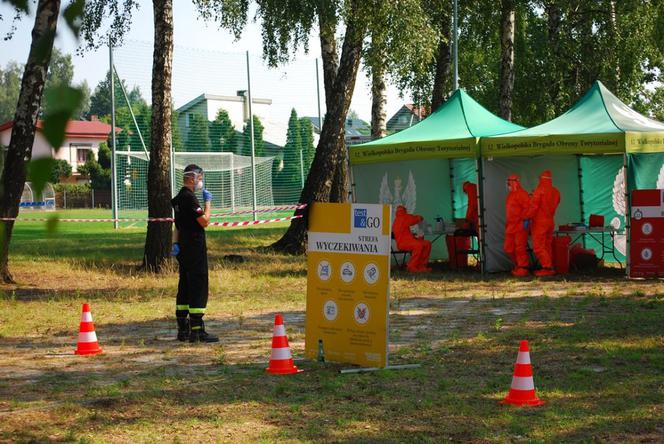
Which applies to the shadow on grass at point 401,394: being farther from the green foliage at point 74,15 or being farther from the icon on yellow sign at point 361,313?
the green foliage at point 74,15

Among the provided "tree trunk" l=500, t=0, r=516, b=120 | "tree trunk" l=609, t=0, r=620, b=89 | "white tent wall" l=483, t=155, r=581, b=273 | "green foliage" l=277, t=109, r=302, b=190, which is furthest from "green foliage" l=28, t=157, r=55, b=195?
"green foliage" l=277, t=109, r=302, b=190

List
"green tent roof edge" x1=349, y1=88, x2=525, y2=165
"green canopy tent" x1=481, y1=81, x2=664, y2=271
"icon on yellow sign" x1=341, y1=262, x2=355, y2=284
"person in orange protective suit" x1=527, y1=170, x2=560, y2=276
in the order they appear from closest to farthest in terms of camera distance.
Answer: "icon on yellow sign" x1=341, y1=262, x2=355, y2=284 < "green canopy tent" x1=481, y1=81, x2=664, y2=271 < "person in orange protective suit" x1=527, y1=170, x2=560, y2=276 < "green tent roof edge" x1=349, y1=88, x2=525, y2=165

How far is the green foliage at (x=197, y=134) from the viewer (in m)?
38.8

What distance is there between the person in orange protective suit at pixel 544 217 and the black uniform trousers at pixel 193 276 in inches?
312

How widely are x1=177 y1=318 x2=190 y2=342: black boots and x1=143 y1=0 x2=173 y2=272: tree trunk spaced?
7299 millimetres

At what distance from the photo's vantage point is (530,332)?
10188mm

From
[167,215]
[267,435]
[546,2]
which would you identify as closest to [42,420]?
[267,435]

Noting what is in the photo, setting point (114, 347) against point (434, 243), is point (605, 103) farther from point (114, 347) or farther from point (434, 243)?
point (114, 347)

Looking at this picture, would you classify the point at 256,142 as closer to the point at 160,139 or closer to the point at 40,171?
the point at 160,139

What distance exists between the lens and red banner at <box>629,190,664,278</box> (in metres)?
15.5

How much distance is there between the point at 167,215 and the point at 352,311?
374 inches

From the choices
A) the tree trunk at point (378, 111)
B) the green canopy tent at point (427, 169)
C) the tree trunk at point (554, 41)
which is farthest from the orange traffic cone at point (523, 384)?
the tree trunk at point (554, 41)

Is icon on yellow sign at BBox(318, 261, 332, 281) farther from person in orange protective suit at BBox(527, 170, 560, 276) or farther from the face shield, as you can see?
person in orange protective suit at BBox(527, 170, 560, 276)

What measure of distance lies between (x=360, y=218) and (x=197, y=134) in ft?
106
